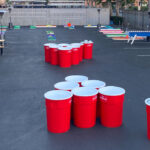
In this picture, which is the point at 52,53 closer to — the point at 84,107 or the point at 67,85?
the point at 67,85

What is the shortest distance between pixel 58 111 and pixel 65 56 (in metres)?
6.67

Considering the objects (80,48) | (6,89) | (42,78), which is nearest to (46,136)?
(6,89)

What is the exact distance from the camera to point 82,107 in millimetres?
6211

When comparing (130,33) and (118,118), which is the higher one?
(130,33)

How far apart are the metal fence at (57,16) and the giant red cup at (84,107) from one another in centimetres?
3176

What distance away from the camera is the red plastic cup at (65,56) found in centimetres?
1229

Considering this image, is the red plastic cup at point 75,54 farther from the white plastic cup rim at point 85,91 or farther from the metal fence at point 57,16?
A: the metal fence at point 57,16

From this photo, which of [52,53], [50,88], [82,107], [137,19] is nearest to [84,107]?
[82,107]

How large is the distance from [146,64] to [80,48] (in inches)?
138

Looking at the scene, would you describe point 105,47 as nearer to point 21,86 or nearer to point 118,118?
point 21,86

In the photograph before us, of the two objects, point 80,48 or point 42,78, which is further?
point 80,48

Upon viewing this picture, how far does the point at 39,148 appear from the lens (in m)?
5.57

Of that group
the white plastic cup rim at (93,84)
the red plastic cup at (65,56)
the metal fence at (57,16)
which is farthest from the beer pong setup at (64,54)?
the metal fence at (57,16)

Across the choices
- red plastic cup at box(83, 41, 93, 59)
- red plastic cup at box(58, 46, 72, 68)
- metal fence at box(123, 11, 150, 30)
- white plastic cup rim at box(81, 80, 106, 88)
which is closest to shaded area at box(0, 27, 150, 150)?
red plastic cup at box(58, 46, 72, 68)
